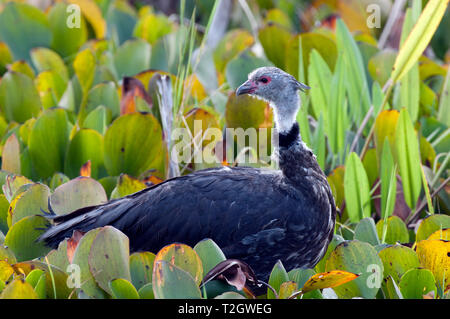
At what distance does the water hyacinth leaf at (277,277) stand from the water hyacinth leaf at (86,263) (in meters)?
0.67

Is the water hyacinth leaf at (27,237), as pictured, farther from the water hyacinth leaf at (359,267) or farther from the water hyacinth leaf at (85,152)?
the water hyacinth leaf at (359,267)

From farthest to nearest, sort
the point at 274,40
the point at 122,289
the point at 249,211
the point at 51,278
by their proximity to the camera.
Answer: the point at 274,40 < the point at 249,211 < the point at 51,278 < the point at 122,289

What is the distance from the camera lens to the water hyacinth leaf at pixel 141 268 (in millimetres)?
2961

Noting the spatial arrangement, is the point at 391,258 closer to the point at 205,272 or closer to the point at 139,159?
the point at 205,272

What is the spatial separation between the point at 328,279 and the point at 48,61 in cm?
318

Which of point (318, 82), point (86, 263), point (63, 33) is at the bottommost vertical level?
point (86, 263)

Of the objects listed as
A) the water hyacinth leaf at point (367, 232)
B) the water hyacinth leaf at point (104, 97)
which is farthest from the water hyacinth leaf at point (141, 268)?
the water hyacinth leaf at point (104, 97)

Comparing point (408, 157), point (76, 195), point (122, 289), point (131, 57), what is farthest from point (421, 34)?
point (131, 57)

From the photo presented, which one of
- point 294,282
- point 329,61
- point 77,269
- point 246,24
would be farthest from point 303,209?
point 246,24

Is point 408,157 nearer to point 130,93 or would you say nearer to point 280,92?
point 280,92

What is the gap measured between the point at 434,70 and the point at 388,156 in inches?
61.1

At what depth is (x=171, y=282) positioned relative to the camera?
2.68 m
